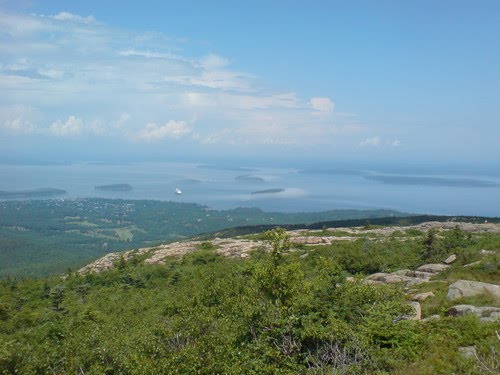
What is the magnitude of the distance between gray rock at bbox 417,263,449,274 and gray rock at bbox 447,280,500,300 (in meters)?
4.03

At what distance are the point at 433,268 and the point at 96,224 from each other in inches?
3875

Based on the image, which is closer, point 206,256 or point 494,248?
point 494,248

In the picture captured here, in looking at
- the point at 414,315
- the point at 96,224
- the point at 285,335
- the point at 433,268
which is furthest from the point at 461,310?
the point at 96,224

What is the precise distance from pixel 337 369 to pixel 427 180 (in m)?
197

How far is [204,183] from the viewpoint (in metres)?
186

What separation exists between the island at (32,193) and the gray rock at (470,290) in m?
150

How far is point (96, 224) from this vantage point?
4144 inches

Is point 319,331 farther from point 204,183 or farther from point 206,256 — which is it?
point 204,183

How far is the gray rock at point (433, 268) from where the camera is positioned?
56.9 feet

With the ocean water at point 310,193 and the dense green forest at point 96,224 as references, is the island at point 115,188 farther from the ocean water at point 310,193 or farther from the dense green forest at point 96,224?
the dense green forest at point 96,224

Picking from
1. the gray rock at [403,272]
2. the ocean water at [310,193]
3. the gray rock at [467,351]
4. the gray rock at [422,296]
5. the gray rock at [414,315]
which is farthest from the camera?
the ocean water at [310,193]

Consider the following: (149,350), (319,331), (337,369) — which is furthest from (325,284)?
(149,350)

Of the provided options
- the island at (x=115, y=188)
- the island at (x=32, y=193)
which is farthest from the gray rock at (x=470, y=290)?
the island at (x=115, y=188)

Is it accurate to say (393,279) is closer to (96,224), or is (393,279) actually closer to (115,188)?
(96,224)
